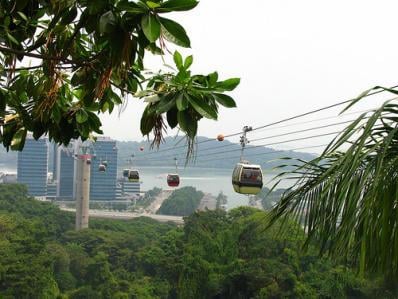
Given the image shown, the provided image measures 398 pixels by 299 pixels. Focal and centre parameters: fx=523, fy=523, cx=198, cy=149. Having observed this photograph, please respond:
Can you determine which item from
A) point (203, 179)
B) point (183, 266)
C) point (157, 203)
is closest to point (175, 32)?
point (183, 266)

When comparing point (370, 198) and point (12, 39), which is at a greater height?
point (12, 39)

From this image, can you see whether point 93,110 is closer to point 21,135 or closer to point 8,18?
point 21,135

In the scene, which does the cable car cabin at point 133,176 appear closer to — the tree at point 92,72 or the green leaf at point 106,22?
the tree at point 92,72

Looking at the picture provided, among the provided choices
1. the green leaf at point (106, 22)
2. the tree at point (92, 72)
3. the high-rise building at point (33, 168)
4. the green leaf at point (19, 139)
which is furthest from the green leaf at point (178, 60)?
the high-rise building at point (33, 168)

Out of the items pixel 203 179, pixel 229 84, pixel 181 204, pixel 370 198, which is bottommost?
pixel 181 204

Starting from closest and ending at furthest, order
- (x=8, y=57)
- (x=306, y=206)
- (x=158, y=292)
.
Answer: (x=8, y=57) → (x=306, y=206) → (x=158, y=292)

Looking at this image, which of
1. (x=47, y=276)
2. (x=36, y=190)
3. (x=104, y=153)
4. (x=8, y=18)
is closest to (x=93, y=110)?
(x=8, y=18)

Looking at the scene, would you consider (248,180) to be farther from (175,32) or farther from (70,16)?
(175,32)
